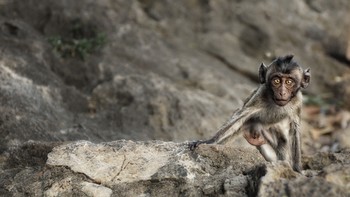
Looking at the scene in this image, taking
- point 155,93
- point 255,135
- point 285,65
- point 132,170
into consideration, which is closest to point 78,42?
point 155,93

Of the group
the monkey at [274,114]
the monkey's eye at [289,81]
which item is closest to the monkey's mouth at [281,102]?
the monkey at [274,114]

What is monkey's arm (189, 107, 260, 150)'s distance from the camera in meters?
7.23

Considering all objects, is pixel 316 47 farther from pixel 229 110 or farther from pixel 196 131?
pixel 196 131

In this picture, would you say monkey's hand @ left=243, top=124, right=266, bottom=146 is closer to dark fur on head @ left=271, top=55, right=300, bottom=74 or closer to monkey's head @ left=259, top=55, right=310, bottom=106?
monkey's head @ left=259, top=55, right=310, bottom=106

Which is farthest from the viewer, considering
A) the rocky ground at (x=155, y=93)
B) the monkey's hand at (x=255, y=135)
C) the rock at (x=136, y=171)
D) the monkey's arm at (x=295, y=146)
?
the monkey's hand at (x=255, y=135)

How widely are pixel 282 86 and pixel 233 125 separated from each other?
709mm

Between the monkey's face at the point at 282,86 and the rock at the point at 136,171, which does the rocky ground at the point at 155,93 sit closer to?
the rock at the point at 136,171

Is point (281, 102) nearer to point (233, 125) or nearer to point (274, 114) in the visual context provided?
point (274, 114)

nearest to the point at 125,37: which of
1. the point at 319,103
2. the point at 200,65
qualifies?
the point at 200,65

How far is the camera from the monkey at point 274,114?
23.9 feet

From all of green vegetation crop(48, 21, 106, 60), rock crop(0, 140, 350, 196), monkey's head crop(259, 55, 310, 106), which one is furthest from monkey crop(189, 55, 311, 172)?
green vegetation crop(48, 21, 106, 60)

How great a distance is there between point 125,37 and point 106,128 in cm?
355

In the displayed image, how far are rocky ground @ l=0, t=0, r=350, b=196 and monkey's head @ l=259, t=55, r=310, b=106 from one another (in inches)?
29.4

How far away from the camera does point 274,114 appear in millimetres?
7641
